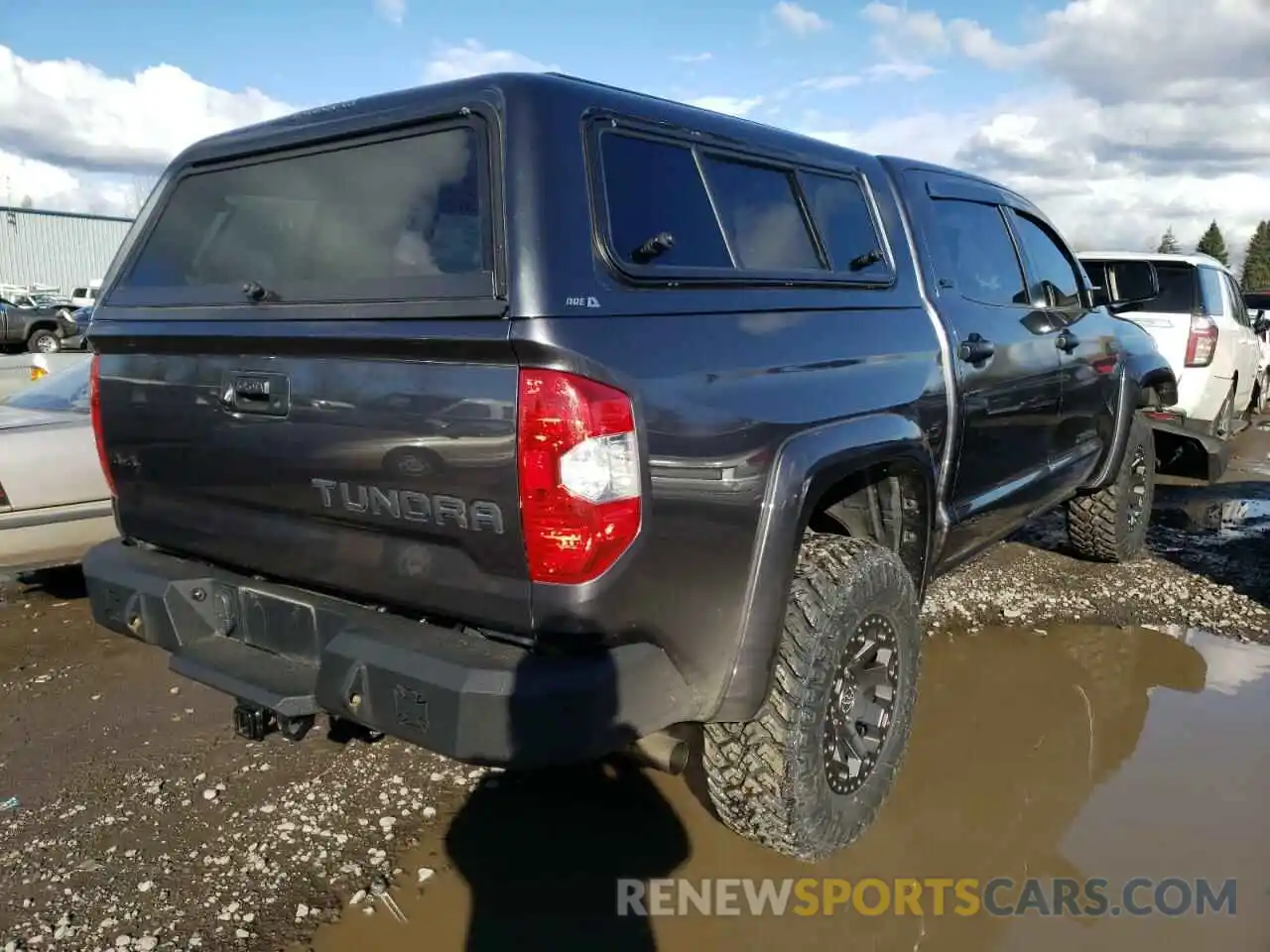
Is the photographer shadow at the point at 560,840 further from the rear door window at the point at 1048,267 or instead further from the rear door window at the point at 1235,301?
the rear door window at the point at 1235,301

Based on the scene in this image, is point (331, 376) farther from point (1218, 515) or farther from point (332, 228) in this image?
point (1218, 515)

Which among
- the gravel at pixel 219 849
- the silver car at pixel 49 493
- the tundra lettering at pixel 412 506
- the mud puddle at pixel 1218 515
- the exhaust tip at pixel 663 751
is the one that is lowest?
the gravel at pixel 219 849

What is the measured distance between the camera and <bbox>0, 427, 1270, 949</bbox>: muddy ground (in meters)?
2.54

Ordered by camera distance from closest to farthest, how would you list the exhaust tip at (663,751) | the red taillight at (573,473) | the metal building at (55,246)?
the red taillight at (573,473)
the exhaust tip at (663,751)
the metal building at (55,246)

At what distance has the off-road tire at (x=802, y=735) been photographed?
2516mm

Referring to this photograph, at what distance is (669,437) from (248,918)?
1680 millimetres

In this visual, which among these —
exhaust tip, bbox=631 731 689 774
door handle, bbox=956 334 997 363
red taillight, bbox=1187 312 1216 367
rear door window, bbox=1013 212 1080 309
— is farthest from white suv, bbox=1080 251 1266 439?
exhaust tip, bbox=631 731 689 774

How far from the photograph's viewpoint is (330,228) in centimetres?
251

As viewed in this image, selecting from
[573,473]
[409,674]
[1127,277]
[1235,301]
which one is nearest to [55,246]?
[1127,277]

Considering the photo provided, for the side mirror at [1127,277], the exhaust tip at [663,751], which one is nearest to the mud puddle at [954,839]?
the exhaust tip at [663,751]

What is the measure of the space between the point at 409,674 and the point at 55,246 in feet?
149

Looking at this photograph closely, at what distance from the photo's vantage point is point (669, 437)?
84.0 inches

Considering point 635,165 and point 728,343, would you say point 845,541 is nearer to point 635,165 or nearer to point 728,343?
point 728,343

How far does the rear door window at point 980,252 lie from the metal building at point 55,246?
1608 inches
